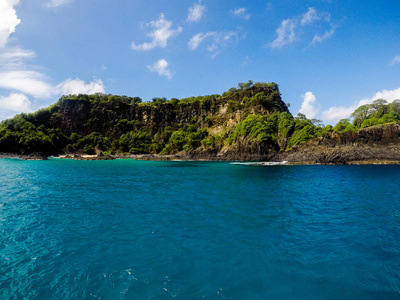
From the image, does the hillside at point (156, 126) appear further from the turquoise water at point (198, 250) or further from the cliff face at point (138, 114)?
the turquoise water at point (198, 250)

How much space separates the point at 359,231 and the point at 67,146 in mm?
151700

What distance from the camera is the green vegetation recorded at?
9356cm

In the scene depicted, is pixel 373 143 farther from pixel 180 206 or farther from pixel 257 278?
pixel 257 278

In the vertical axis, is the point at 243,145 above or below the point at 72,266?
above

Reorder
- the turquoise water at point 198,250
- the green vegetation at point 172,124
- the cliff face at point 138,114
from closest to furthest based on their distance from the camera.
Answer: the turquoise water at point 198,250
the green vegetation at point 172,124
the cliff face at point 138,114

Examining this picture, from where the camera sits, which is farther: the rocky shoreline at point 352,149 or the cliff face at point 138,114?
the cliff face at point 138,114

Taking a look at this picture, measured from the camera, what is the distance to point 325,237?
12.0 meters

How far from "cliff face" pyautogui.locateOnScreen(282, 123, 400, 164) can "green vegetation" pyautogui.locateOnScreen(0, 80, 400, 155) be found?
7968mm

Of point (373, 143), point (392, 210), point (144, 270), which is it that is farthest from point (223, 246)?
point (373, 143)

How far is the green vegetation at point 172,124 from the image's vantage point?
9356cm

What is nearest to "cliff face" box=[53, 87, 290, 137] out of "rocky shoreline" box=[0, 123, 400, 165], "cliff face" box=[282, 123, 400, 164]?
"rocky shoreline" box=[0, 123, 400, 165]

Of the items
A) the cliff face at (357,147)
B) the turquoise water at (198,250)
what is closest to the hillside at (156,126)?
the cliff face at (357,147)

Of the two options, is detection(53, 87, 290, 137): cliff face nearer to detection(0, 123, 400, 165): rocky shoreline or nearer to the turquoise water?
detection(0, 123, 400, 165): rocky shoreline

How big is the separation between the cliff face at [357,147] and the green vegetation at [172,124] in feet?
26.1
